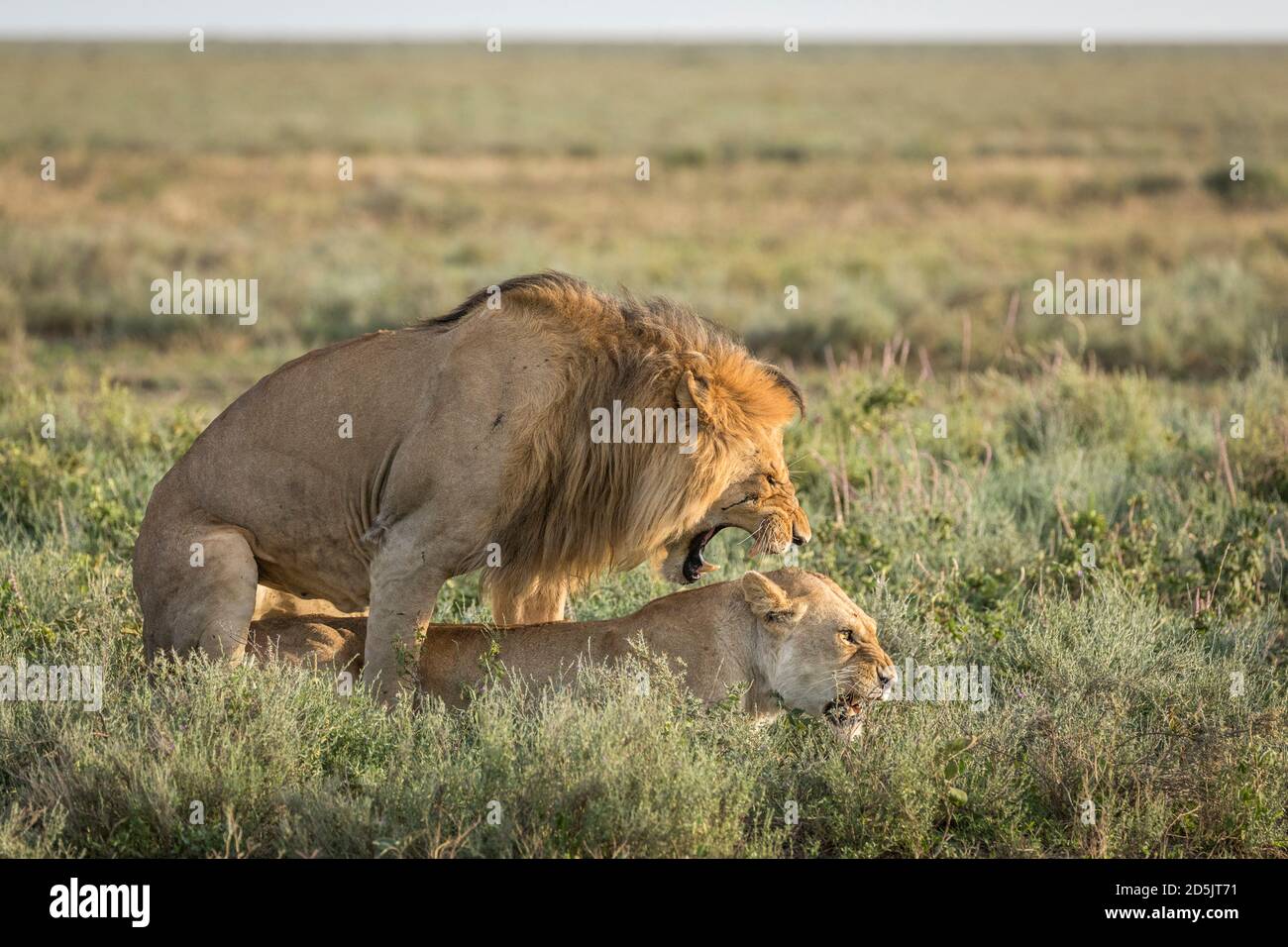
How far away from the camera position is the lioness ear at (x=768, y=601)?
6098 millimetres

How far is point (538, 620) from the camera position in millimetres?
6781

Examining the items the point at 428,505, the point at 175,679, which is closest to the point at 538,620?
the point at 428,505

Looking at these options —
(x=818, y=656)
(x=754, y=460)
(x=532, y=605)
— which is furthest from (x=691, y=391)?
(x=532, y=605)

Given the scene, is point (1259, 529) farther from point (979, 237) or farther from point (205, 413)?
point (979, 237)

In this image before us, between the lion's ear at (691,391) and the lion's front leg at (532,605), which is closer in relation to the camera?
the lion's ear at (691,391)

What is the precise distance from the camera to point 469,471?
5902 millimetres

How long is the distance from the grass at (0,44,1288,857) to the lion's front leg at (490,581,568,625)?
0.60 metres

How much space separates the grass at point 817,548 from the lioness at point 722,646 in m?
0.17

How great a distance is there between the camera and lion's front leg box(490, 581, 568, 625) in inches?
256

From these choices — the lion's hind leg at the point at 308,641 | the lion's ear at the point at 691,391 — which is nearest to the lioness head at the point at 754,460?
the lion's ear at the point at 691,391

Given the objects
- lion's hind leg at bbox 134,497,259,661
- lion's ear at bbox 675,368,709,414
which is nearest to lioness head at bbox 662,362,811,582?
lion's ear at bbox 675,368,709,414

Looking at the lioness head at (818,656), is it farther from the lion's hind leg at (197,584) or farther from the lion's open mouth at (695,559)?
the lion's hind leg at (197,584)

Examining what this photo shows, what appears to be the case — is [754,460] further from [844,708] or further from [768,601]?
[844,708]

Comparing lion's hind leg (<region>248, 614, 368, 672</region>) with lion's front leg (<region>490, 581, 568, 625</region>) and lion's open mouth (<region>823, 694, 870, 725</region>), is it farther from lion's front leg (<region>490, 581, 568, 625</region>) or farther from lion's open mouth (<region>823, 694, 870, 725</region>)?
lion's open mouth (<region>823, 694, 870, 725</region>)
